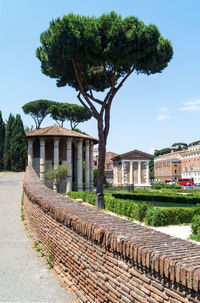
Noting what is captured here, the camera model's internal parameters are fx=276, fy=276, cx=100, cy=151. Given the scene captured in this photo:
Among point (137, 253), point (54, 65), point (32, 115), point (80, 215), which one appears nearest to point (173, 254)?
point (137, 253)

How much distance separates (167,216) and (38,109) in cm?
4639

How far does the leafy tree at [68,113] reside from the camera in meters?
52.8

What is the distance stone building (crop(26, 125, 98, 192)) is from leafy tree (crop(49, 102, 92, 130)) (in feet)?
64.7

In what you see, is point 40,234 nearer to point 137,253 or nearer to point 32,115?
point 137,253

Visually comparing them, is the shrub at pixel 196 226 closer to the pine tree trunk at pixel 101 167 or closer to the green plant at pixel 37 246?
the green plant at pixel 37 246

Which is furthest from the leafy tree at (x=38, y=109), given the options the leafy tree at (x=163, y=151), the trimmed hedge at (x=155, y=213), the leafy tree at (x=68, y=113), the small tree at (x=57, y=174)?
the leafy tree at (x=163, y=151)

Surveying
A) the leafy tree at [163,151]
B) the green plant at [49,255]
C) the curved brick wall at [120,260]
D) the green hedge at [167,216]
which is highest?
the leafy tree at [163,151]

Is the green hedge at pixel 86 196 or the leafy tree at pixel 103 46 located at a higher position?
the leafy tree at pixel 103 46

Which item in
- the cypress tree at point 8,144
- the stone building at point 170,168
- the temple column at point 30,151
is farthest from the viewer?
the stone building at point 170,168

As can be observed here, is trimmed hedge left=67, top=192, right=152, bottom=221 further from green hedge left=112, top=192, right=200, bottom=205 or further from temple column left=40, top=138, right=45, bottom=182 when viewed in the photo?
temple column left=40, top=138, right=45, bottom=182

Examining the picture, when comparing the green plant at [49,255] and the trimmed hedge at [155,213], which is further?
the trimmed hedge at [155,213]

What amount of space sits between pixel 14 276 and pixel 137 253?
136 inches

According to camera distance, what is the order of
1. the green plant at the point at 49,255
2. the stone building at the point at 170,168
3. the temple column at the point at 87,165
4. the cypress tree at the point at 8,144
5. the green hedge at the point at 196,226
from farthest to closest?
1. the stone building at the point at 170,168
2. the cypress tree at the point at 8,144
3. the temple column at the point at 87,165
4. the green hedge at the point at 196,226
5. the green plant at the point at 49,255

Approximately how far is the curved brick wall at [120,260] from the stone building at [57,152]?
82.6 feet
